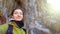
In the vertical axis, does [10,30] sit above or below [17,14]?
below

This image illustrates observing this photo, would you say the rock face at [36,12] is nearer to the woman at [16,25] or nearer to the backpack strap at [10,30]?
the woman at [16,25]

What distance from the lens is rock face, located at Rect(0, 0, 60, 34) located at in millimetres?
2967

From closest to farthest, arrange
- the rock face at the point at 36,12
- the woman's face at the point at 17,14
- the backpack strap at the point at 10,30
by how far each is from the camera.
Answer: the backpack strap at the point at 10,30, the woman's face at the point at 17,14, the rock face at the point at 36,12

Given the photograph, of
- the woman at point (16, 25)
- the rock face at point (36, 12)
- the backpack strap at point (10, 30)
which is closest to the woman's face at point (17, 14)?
the woman at point (16, 25)

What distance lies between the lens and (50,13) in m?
3.07

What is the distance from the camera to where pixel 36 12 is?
9.98ft

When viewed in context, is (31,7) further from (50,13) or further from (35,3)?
(50,13)

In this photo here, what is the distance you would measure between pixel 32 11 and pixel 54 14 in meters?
0.47

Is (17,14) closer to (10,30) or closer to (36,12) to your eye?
(10,30)

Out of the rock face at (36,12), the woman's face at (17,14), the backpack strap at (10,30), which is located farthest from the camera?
the rock face at (36,12)

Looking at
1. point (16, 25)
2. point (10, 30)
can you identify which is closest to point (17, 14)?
point (16, 25)

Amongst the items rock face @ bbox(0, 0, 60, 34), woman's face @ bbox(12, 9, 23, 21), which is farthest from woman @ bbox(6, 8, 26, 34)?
rock face @ bbox(0, 0, 60, 34)

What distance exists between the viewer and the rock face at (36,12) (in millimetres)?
2967

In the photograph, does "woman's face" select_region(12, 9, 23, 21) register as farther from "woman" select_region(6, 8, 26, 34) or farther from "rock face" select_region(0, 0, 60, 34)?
"rock face" select_region(0, 0, 60, 34)
